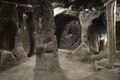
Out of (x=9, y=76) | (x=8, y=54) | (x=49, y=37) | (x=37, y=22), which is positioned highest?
(x=37, y=22)

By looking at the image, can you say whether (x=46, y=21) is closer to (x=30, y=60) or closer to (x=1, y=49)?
(x=1, y=49)

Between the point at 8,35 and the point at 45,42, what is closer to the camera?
the point at 45,42

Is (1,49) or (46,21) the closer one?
(46,21)

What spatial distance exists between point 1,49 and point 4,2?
2317mm

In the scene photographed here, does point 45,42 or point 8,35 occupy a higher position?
point 8,35

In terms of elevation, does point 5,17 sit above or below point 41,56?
above

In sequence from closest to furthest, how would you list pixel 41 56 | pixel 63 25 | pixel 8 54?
pixel 41 56 → pixel 8 54 → pixel 63 25

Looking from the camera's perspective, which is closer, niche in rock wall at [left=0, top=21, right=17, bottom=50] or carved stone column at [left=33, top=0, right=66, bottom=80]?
carved stone column at [left=33, top=0, right=66, bottom=80]

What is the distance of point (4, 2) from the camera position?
1034 centimetres

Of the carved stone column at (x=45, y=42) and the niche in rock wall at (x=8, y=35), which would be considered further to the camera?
the niche in rock wall at (x=8, y=35)

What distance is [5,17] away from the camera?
10.6 m

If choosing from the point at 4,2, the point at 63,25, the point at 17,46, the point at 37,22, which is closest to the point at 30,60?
the point at 17,46

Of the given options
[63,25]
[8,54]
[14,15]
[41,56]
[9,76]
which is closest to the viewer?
[41,56]

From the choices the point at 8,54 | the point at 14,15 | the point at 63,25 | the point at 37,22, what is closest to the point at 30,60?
the point at 8,54
